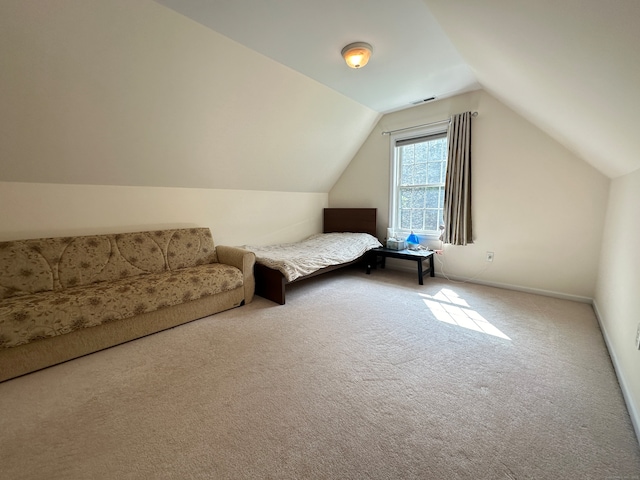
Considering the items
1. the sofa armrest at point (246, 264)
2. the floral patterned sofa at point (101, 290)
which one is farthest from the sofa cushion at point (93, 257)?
the sofa armrest at point (246, 264)

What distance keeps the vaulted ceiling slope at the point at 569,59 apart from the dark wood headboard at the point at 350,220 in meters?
2.31

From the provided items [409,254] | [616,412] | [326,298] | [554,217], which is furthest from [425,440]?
[554,217]

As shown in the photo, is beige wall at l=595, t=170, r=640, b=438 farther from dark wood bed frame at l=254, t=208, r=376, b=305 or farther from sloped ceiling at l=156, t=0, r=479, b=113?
dark wood bed frame at l=254, t=208, r=376, b=305

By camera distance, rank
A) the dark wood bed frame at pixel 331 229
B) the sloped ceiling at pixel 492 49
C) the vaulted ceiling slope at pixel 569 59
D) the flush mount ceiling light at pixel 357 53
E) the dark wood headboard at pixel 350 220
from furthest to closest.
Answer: the dark wood headboard at pixel 350 220 → the dark wood bed frame at pixel 331 229 → the flush mount ceiling light at pixel 357 53 → the sloped ceiling at pixel 492 49 → the vaulted ceiling slope at pixel 569 59

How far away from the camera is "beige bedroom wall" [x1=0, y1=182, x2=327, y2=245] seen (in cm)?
223

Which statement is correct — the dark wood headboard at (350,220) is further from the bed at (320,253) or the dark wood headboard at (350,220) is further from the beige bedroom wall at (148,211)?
the beige bedroom wall at (148,211)

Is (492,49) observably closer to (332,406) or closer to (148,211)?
(332,406)

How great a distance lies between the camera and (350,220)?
14.6 feet

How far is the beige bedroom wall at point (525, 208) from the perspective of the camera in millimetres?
2713

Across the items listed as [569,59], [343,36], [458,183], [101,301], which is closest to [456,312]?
[458,183]

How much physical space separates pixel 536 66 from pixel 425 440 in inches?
86.9

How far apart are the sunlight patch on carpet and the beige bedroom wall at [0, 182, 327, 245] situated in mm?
2462

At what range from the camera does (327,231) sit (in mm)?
4734

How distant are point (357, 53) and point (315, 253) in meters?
2.10
